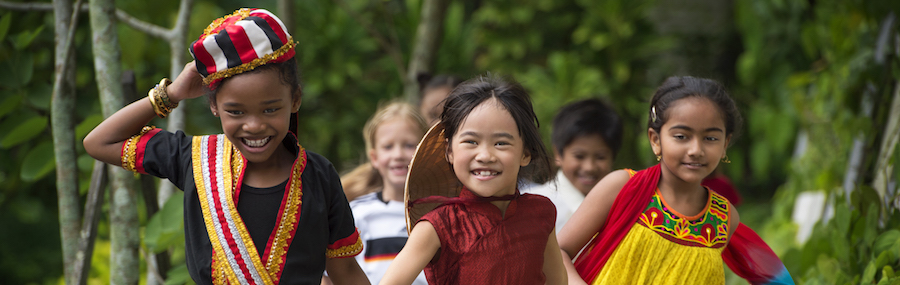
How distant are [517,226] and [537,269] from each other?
13 centimetres

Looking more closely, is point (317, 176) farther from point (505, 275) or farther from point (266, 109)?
point (505, 275)

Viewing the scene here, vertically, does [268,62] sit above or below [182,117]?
above

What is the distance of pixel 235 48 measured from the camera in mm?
1618

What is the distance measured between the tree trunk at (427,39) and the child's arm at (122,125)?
2.78 metres

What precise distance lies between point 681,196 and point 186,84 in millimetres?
1541

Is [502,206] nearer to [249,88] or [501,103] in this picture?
[501,103]

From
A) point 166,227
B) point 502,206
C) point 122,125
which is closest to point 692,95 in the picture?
point 502,206

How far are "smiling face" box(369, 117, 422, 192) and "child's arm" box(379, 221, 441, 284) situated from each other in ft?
3.90

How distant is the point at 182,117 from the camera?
265 cm

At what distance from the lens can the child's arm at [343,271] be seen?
6.20 feet

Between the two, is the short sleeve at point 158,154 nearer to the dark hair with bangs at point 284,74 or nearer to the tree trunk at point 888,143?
the dark hair with bangs at point 284,74

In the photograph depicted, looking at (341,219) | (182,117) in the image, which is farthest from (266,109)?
(182,117)

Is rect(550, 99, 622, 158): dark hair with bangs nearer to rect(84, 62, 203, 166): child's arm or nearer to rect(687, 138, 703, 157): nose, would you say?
rect(687, 138, 703, 157): nose

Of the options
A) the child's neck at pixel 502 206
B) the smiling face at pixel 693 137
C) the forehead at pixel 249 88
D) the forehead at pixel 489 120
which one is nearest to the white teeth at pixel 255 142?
the forehead at pixel 249 88
